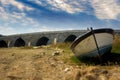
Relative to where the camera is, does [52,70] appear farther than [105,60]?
No

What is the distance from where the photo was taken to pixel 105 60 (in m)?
13.4

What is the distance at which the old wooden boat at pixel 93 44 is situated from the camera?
42.9 ft

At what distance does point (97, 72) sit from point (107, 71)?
473 millimetres

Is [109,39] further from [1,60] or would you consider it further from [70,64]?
[1,60]

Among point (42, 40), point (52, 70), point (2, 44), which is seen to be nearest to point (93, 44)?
point (52, 70)

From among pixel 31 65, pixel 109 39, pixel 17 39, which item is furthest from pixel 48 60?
pixel 17 39

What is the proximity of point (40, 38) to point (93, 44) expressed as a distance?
34374 mm

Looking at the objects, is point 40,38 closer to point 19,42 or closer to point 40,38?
point 40,38

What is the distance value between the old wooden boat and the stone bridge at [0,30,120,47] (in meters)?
22.2

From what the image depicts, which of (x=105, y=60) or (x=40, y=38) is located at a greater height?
(x=40, y=38)

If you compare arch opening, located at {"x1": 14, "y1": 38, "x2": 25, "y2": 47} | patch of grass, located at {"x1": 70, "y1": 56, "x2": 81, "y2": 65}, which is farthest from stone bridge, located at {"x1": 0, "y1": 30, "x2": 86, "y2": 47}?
patch of grass, located at {"x1": 70, "y1": 56, "x2": 81, "y2": 65}

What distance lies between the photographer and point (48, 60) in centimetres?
1428

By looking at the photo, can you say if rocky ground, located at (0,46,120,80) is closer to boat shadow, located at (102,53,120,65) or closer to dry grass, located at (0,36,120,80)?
dry grass, located at (0,36,120,80)

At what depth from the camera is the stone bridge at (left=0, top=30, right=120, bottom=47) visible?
4138cm
